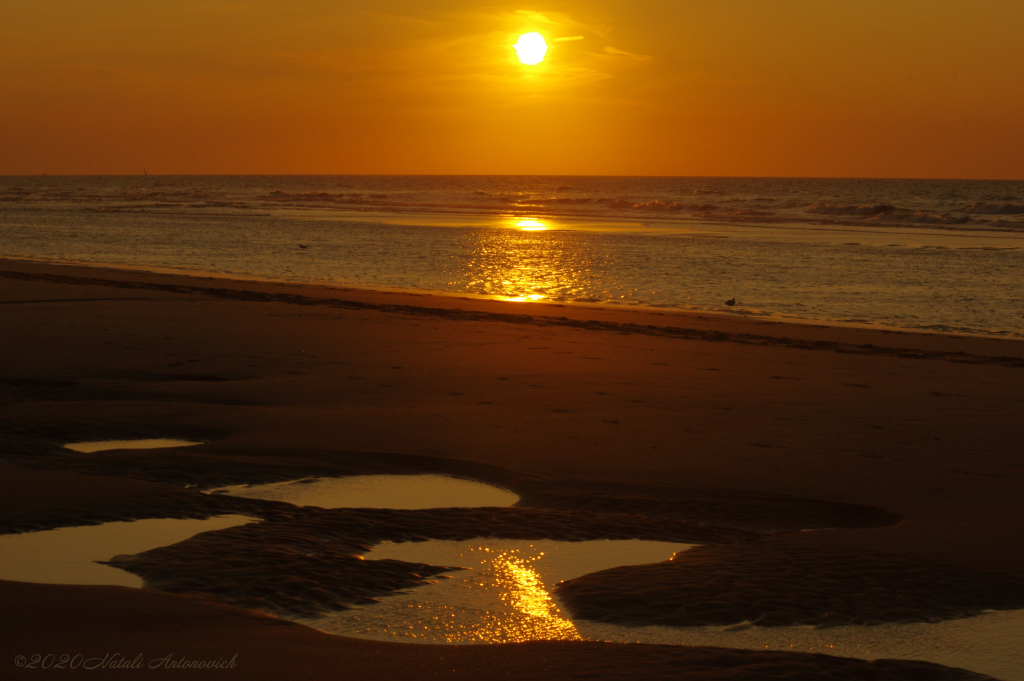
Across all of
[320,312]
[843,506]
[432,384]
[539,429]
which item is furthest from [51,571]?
[320,312]

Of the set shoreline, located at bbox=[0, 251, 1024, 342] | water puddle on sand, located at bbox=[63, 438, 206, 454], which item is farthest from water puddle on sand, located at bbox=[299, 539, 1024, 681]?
shoreline, located at bbox=[0, 251, 1024, 342]

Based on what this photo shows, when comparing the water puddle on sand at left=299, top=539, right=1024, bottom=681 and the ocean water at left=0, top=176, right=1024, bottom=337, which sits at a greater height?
the ocean water at left=0, top=176, right=1024, bottom=337

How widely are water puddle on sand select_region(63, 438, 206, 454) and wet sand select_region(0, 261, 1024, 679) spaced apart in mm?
120

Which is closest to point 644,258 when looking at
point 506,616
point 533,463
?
point 533,463

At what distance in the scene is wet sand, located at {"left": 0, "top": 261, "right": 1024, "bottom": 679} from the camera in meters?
2.99

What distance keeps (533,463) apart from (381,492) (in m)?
0.96

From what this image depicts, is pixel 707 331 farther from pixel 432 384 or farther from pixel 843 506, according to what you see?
pixel 843 506

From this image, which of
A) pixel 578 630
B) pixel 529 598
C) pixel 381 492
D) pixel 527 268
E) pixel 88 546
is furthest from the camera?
pixel 527 268

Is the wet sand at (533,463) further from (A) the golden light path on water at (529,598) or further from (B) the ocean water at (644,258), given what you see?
(B) the ocean water at (644,258)

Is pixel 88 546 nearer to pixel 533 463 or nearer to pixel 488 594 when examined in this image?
pixel 488 594

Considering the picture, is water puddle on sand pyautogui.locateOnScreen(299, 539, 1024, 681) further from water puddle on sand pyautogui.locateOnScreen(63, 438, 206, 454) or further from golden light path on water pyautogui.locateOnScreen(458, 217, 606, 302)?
golden light path on water pyautogui.locateOnScreen(458, 217, 606, 302)

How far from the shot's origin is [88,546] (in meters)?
3.64

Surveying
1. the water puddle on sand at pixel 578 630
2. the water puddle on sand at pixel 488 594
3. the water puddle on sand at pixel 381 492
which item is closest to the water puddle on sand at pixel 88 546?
the water puddle on sand at pixel 381 492

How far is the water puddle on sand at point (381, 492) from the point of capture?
4.48m
